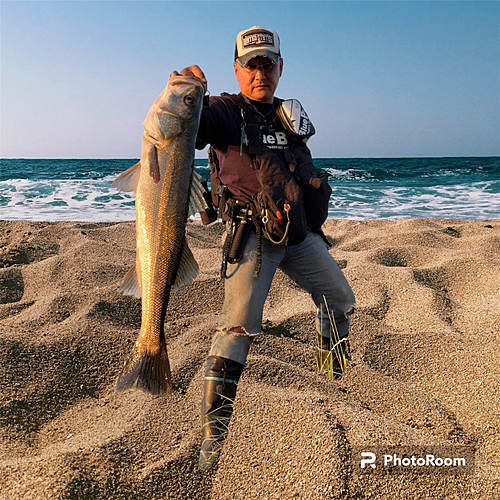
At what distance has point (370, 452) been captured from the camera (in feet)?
7.89

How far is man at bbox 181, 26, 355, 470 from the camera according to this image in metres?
2.50

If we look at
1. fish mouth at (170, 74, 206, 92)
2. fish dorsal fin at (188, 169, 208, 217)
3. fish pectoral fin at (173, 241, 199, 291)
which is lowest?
fish pectoral fin at (173, 241, 199, 291)

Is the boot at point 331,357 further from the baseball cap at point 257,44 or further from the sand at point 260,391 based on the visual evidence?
the baseball cap at point 257,44

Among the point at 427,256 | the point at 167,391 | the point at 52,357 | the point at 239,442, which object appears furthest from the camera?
the point at 427,256

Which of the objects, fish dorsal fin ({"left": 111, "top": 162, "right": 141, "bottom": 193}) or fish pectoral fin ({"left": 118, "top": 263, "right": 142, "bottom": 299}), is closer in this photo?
fish dorsal fin ({"left": 111, "top": 162, "right": 141, "bottom": 193})

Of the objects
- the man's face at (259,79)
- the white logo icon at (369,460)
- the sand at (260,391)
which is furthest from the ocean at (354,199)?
the white logo icon at (369,460)

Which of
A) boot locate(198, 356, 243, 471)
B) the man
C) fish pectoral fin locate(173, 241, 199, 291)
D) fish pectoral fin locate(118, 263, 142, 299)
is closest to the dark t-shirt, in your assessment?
the man

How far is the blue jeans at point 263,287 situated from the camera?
2.54 m

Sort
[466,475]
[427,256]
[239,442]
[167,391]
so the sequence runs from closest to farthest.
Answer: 1. [167,391]
2. [466,475]
3. [239,442]
4. [427,256]

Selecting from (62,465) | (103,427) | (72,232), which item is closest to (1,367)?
(103,427)

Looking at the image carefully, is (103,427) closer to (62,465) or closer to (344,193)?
(62,465)

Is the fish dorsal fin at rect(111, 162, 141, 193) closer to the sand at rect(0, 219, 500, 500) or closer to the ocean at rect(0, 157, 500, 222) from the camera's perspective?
the sand at rect(0, 219, 500, 500)

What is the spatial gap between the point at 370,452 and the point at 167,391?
1226 mm

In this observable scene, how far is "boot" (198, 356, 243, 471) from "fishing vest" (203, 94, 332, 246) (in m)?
0.82
